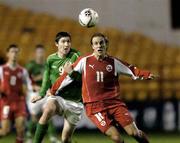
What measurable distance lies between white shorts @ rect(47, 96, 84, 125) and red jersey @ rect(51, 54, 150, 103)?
69 centimetres

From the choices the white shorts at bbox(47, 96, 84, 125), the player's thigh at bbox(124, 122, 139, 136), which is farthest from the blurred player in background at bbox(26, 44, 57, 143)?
the player's thigh at bbox(124, 122, 139, 136)

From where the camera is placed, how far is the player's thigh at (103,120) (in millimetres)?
9250

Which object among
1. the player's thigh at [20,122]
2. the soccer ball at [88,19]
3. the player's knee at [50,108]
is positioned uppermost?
the soccer ball at [88,19]

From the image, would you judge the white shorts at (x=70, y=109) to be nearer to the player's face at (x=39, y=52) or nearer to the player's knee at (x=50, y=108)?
the player's knee at (x=50, y=108)

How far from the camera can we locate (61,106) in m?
10.2

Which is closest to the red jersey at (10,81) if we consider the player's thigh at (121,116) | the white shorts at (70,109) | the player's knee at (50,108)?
the white shorts at (70,109)

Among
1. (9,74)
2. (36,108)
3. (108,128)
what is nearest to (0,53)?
(36,108)

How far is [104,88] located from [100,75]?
0.19 metres

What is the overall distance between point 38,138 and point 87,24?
5.84 feet

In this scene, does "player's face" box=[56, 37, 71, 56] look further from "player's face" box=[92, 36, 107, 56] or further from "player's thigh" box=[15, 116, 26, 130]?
"player's thigh" box=[15, 116, 26, 130]

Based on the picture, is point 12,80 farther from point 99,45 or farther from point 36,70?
point 99,45

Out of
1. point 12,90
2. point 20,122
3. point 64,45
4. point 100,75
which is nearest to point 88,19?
point 64,45

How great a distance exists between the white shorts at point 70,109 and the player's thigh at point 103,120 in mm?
894

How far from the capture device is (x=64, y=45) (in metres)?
10.2
